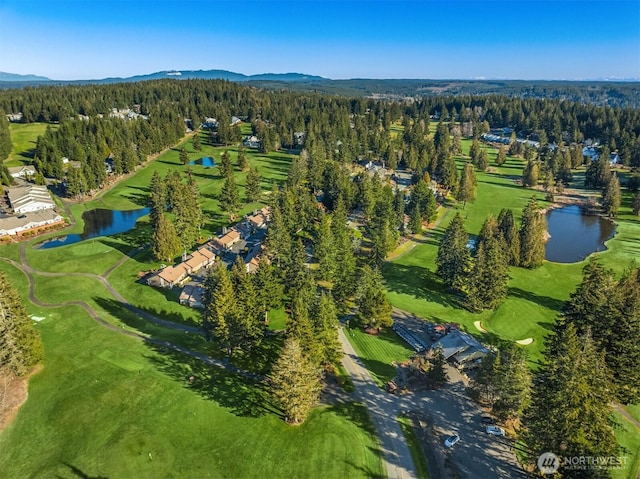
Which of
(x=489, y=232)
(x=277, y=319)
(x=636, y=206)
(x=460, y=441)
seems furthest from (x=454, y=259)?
(x=636, y=206)

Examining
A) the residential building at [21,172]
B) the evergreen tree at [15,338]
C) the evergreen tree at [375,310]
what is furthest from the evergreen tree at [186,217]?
the residential building at [21,172]

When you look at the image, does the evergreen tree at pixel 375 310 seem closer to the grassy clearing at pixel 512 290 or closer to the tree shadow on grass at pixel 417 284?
the grassy clearing at pixel 512 290

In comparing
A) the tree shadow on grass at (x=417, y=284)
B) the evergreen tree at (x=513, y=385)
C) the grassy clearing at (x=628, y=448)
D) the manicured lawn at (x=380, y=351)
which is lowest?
the grassy clearing at (x=628, y=448)

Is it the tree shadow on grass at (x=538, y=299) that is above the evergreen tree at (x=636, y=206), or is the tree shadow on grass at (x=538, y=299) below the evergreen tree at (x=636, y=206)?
below

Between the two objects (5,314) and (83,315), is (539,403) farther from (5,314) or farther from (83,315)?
(83,315)

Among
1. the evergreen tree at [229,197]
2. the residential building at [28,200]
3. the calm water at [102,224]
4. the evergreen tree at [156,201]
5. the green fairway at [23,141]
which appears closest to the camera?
the calm water at [102,224]

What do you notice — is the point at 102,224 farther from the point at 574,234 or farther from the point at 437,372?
the point at 574,234
